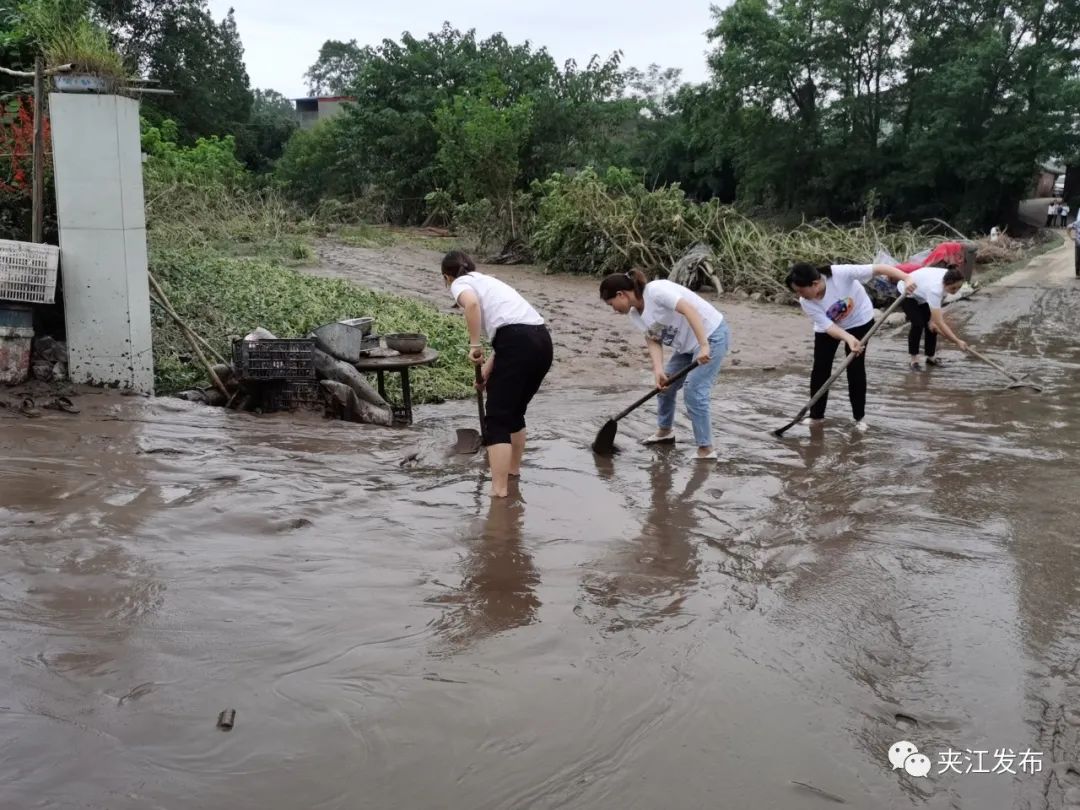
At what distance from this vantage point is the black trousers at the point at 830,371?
7059 millimetres

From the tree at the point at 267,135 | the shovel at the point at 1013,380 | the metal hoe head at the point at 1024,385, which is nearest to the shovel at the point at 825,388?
the shovel at the point at 1013,380

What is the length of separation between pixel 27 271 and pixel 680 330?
14.0 ft

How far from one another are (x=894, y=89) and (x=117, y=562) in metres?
31.5

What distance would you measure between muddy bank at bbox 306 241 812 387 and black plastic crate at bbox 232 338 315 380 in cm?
292

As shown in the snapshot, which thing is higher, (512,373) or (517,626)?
(512,373)

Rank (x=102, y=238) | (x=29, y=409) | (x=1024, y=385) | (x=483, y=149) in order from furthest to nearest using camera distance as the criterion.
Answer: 1. (x=483, y=149)
2. (x=1024, y=385)
3. (x=102, y=238)
4. (x=29, y=409)

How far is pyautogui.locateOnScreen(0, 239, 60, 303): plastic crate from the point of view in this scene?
6180 mm

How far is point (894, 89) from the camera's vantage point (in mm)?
30438

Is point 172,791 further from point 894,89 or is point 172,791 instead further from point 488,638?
point 894,89

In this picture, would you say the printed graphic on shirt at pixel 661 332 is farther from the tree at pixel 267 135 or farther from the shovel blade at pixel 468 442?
the tree at pixel 267 135

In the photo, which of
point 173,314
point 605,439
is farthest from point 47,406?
point 605,439

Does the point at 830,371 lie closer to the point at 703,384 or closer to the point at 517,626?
the point at 703,384

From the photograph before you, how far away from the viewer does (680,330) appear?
609 cm

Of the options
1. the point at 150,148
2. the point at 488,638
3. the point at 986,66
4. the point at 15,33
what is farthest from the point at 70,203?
the point at 986,66
